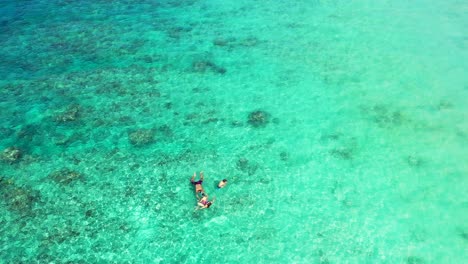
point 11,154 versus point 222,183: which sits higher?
point 11,154

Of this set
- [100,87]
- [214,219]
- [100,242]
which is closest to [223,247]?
[214,219]

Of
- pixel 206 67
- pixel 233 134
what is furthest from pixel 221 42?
pixel 233 134

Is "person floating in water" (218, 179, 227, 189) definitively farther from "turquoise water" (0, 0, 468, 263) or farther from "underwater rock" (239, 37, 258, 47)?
"underwater rock" (239, 37, 258, 47)

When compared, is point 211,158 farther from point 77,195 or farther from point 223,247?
point 77,195

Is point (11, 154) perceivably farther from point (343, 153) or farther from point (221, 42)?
point (343, 153)

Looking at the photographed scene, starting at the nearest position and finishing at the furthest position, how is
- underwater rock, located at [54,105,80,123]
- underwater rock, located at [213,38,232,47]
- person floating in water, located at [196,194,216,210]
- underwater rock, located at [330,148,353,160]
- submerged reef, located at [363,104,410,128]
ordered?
person floating in water, located at [196,194,216,210], underwater rock, located at [330,148,353,160], underwater rock, located at [54,105,80,123], submerged reef, located at [363,104,410,128], underwater rock, located at [213,38,232,47]

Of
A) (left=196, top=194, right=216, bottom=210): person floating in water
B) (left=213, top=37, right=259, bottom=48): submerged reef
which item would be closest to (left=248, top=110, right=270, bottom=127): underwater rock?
(left=196, top=194, right=216, bottom=210): person floating in water

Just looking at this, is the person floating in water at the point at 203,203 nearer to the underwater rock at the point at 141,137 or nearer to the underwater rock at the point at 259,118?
the underwater rock at the point at 141,137

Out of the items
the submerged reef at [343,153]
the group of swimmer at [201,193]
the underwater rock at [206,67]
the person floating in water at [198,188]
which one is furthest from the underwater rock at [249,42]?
the person floating in water at [198,188]
